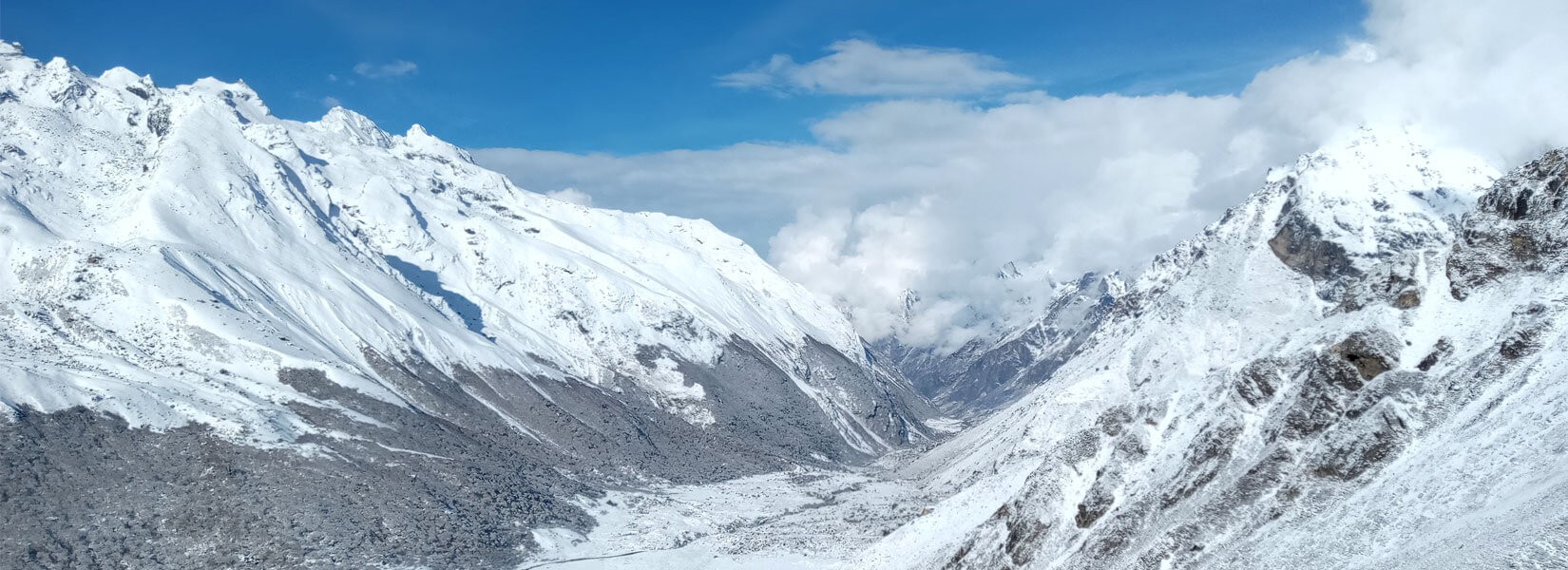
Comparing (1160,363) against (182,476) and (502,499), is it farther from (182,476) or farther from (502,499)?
(182,476)

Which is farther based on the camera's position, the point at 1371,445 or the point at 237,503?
the point at 237,503

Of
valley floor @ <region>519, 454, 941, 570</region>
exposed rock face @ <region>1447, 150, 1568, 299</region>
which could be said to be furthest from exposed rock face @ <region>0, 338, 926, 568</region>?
exposed rock face @ <region>1447, 150, 1568, 299</region>

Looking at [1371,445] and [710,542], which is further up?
[1371,445]

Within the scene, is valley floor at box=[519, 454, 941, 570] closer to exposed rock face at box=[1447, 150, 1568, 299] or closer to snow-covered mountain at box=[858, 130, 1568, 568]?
snow-covered mountain at box=[858, 130, 1568, 568]

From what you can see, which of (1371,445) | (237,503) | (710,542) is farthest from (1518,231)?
(237,503)

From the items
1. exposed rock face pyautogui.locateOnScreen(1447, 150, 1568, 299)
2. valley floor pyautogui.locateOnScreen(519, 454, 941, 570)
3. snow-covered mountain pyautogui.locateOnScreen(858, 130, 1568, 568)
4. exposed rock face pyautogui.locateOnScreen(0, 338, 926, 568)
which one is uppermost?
exposed rock face pyautogui.locateOnScreen(1447, 150, 1568, 299)

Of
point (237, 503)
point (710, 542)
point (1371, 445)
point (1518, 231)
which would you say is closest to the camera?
point (1371, 445)

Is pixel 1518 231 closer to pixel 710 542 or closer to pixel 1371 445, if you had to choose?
pixel 1371 445

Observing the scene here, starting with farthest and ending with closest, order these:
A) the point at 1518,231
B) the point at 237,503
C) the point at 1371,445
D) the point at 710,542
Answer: the point at 710,542 < the point at 237,503 < the point at 1518,231 < the point at 1371,445

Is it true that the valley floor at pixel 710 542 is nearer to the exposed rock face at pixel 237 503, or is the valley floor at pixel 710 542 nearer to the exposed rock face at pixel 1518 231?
the exposed rock face at pixel 237 503

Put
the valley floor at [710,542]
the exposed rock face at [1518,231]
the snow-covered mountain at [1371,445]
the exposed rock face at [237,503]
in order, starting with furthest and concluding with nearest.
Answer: the valley floor at [710,542] → the exposed rock face at [237,503] → the exposed rock face at [1518,231] → the snow-covered mountain at [1371,445]

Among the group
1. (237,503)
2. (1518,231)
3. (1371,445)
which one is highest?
(1518,231)

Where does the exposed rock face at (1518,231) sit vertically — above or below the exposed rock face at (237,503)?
above

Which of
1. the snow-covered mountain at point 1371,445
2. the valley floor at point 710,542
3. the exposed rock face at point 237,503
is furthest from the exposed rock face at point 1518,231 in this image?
the exposed rock face at point 237,503
